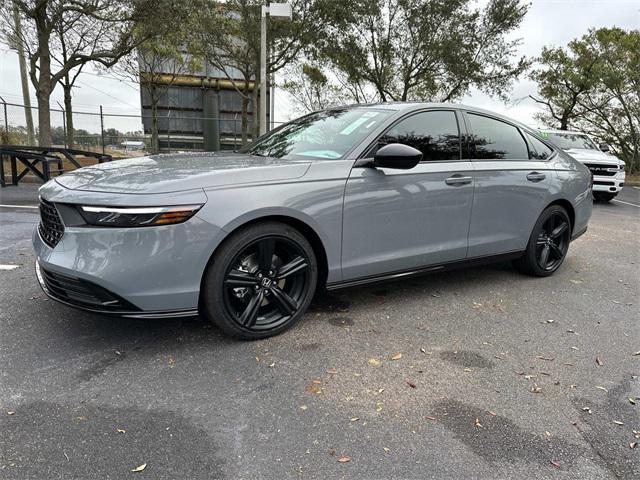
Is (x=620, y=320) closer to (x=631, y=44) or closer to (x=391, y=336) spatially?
(x=391, y=336)

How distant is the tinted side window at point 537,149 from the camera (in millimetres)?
4605

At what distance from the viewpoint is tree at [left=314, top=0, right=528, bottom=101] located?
1842cm

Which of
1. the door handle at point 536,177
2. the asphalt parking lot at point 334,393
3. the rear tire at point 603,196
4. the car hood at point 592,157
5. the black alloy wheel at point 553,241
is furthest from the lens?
the rear tire at point 603,196

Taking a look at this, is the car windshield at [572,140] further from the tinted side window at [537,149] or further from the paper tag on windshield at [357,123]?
the paper tag on windshield at [357,123]

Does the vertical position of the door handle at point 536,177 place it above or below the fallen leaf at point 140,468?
above

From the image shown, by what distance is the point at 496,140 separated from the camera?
432cm

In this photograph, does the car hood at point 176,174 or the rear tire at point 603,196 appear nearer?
the car hood at point 176,174

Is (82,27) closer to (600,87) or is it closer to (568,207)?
(568,207)

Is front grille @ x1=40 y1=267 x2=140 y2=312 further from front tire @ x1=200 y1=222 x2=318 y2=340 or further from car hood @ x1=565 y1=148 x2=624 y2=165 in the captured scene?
car hood @ x1=565 y1=148 x2=624 y2=165

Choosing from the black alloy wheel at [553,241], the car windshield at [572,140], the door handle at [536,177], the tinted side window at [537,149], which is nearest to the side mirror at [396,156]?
the door handle at [536,177]

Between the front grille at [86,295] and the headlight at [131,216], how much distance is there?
1.09 feet

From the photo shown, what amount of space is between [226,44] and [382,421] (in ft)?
58.2

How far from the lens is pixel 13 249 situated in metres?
5.10

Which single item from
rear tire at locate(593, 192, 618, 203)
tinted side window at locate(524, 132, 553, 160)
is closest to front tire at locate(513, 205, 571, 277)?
tinted side window at locate(524, 132, 553, 160)
